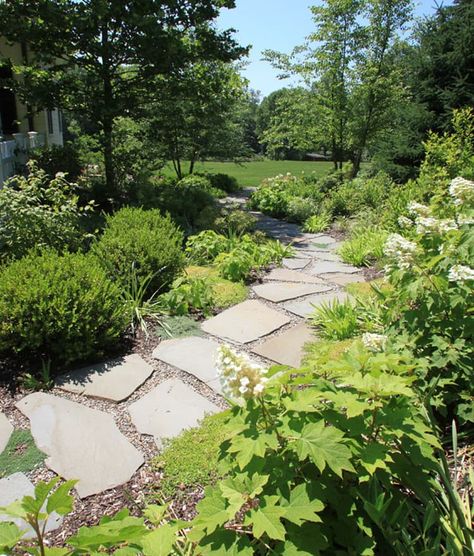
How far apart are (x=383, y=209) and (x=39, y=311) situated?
627 centimetres

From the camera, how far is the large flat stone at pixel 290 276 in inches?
199

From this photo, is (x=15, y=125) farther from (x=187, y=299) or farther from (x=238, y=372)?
(x=238, y=372)

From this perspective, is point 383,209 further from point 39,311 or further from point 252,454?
point 252,454

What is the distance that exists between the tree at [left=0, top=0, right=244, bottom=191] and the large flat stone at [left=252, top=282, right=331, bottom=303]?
4.68 meters

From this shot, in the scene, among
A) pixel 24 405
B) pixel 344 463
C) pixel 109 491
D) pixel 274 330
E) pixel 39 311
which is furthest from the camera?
pixel 274 330

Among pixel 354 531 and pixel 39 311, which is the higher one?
pixel 39 311

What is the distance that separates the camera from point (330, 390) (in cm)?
154

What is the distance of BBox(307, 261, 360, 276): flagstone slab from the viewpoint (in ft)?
17.6

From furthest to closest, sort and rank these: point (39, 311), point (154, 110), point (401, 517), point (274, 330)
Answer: point (154, 110), point (274, 330), point (39, 311), point (401, 517)

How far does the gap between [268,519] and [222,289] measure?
3473 millimetres

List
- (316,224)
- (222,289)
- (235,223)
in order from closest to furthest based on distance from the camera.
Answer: (222,289), (235,223), (316,224)

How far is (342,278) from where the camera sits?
5.09 meters

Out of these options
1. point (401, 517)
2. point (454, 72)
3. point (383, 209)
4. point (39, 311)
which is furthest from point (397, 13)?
point (401, 517)

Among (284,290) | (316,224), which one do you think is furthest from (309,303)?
(316,224)
